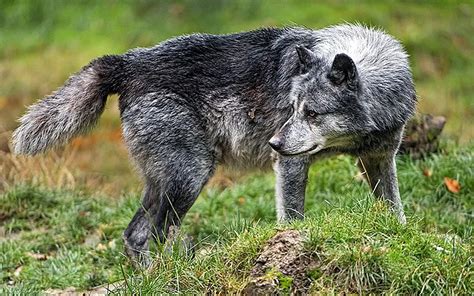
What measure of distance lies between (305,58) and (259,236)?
5.85ft

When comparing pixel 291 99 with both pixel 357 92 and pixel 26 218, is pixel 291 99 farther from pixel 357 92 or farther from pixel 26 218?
pixel 26 218

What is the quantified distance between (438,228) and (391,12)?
1053 cm

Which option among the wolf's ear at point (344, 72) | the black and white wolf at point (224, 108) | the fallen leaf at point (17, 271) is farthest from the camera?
the fallen leaf at point (17, 271)

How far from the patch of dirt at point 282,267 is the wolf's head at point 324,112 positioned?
1.18 m

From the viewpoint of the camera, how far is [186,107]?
Result: 295 inches

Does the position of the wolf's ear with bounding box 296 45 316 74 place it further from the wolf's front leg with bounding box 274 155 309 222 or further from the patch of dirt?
the patch of dirt

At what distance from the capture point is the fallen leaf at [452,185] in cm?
859

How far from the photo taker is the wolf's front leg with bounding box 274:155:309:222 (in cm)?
730

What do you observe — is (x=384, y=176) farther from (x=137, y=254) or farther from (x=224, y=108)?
(x=137, y=254)

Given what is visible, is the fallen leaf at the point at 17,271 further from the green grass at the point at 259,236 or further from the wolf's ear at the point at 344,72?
the wolf's ear at the point at 344,72

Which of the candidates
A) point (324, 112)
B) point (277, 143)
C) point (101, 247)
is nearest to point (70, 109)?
point (101, 247)

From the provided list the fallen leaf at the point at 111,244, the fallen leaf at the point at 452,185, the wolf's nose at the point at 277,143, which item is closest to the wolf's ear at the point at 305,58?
the wolf's nose at the point at 277,143

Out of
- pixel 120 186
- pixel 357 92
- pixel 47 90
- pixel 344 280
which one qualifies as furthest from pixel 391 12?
pixel 344 280

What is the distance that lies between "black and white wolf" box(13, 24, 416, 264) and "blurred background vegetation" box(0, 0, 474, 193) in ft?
22.8
